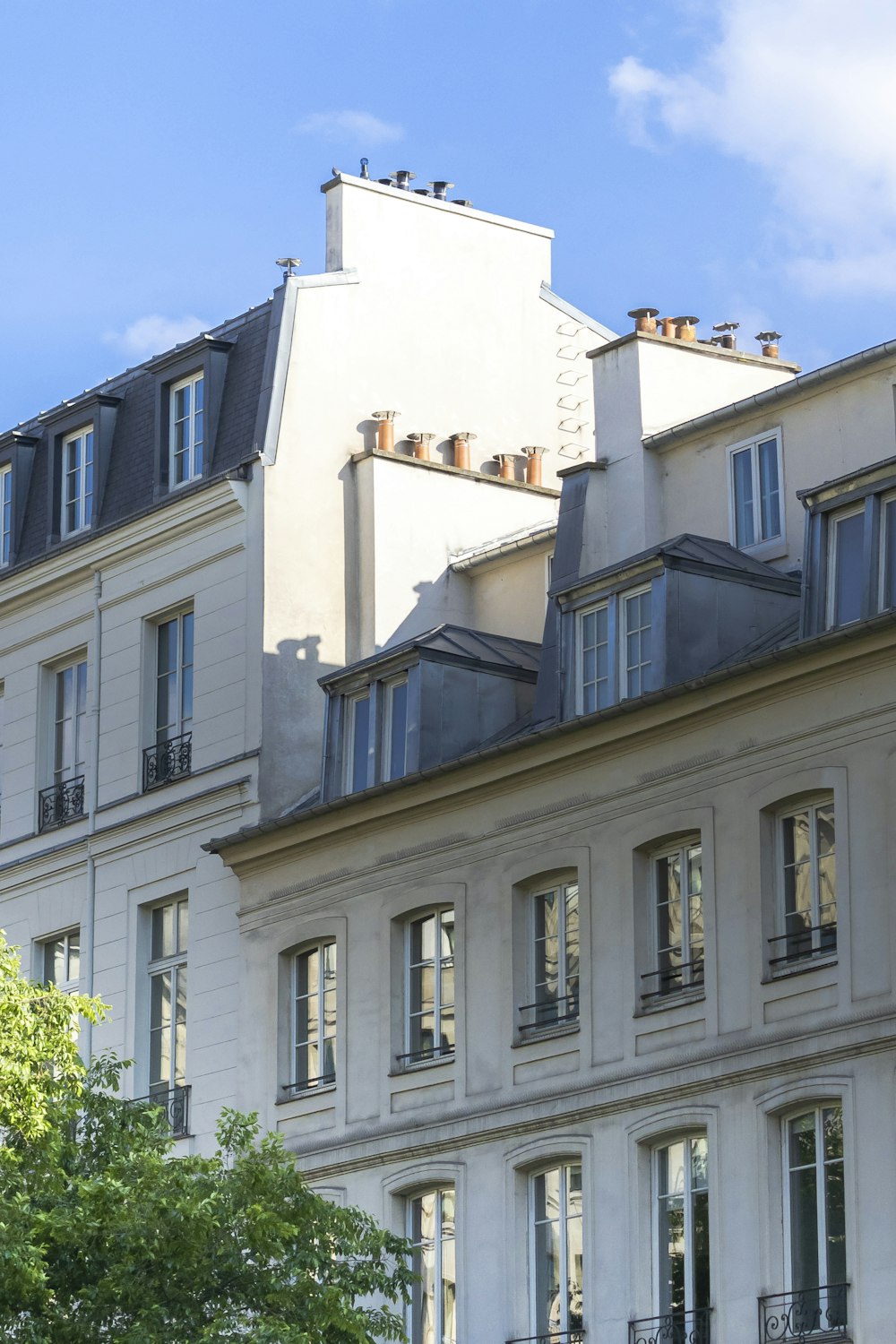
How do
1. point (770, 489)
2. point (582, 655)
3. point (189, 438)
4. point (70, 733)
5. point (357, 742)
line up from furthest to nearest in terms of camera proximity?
point (70, 733) → point (189, 438) → point (357, 742) → point (770, 489) → point (582, 655)

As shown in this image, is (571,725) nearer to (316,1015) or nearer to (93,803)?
(316,1015)

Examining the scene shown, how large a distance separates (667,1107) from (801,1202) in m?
1.93

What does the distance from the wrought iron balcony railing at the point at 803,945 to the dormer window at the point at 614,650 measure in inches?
143

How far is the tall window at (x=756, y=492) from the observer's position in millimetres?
33281

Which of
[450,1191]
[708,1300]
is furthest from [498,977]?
[708,1300]

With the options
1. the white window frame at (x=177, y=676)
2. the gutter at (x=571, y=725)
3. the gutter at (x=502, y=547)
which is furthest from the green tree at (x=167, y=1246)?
the gutter at (x=502, y=547)

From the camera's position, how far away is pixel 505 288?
40094mm

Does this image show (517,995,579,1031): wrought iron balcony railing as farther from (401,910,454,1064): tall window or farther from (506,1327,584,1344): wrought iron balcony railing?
(506,1327,584,1344): wrought iron balcony railing

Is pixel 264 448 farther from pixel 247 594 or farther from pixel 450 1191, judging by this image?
pixel 450 1191

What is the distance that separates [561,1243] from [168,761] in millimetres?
9220

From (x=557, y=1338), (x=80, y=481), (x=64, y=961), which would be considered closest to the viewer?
(x=557, y=1338)

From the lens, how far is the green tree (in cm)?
2598

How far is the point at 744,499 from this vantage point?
33781mm

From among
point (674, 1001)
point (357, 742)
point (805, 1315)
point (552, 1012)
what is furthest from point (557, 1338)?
point (357, 742)
